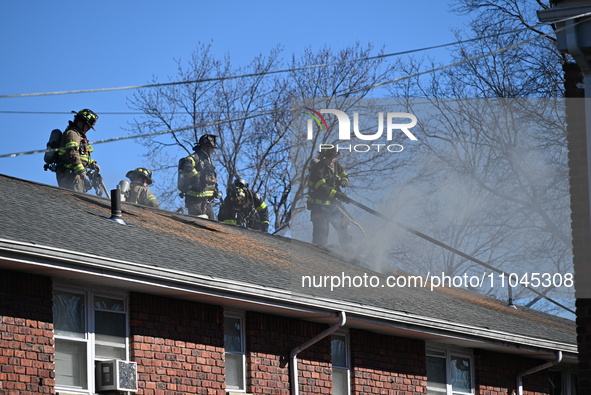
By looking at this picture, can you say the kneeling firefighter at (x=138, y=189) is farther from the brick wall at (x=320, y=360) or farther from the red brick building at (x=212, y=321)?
the brick wall at (x=320, y=360)

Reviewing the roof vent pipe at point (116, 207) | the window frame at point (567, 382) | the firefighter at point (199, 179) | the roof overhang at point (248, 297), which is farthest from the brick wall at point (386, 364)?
the firefighter at point (199, 179)

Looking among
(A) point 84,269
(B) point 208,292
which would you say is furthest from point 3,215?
(B) point 208,292

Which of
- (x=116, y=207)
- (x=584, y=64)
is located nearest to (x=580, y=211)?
(x=584, y=64)

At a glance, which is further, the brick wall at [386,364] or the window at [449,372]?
the window at [449,372]

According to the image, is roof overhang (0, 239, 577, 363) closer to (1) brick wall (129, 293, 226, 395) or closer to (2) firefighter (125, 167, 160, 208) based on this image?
(1) brick wall (129, 293, 226, 395)

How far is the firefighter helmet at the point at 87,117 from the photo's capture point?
1852 cm

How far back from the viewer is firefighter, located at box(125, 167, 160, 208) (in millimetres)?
21656

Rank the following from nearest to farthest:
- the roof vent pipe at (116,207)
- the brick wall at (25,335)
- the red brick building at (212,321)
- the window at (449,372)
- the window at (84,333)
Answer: the brick wall at (25,335) < the red brick building at (212,321) < the window at (84,333) < the roof vent pipe at (116,207) < the window at (449,372)

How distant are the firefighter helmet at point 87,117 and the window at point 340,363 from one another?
17.4 feet

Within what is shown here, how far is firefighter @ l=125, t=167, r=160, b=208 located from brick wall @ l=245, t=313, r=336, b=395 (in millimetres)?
6455

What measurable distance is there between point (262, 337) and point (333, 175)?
6.19 m

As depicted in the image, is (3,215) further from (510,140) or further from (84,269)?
(510,140)

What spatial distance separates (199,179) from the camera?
22.1 metres

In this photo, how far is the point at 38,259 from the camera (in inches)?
470
